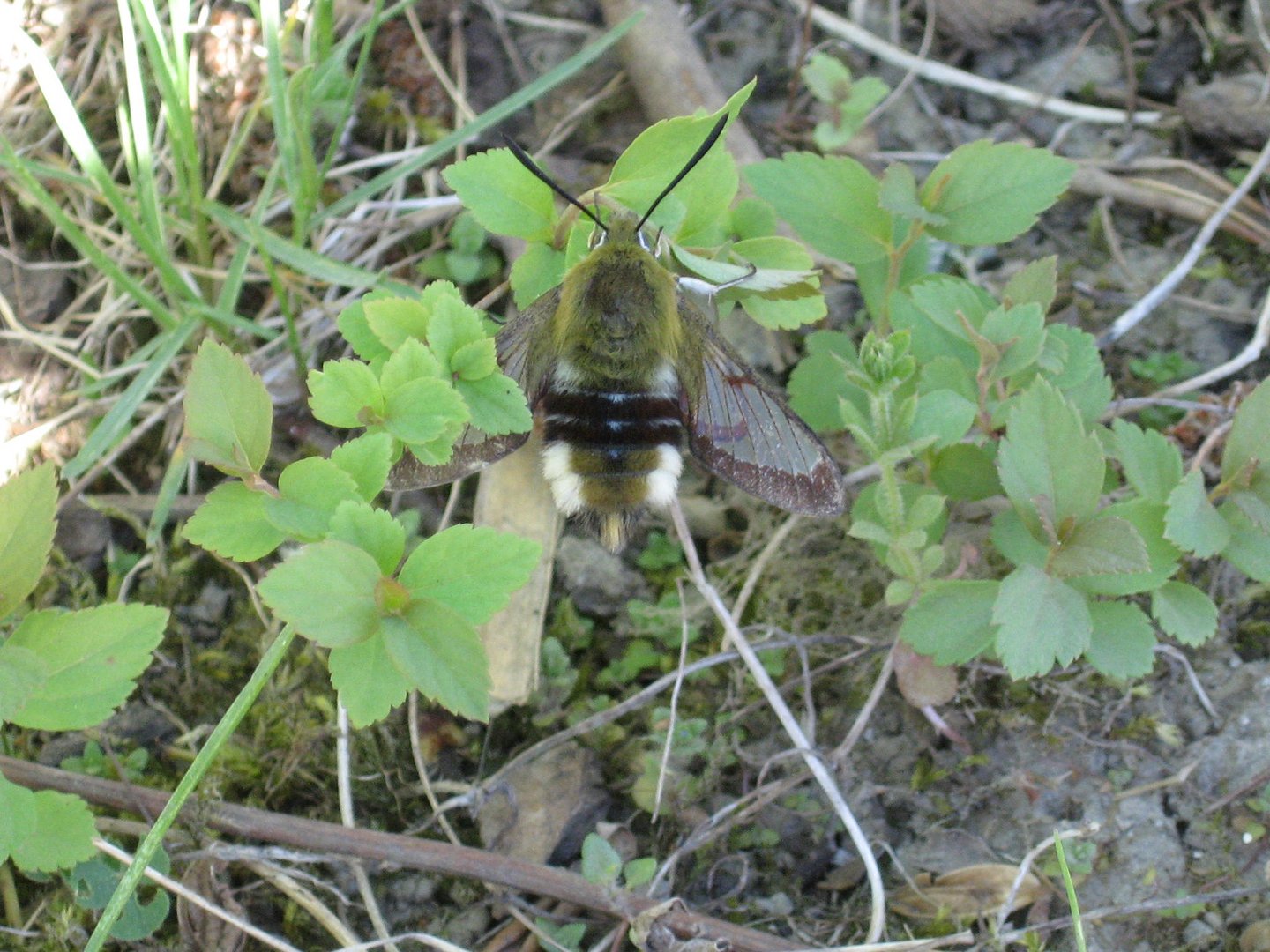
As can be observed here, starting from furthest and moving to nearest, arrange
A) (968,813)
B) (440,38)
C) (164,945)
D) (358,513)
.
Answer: (440,38) → (968,813) → (164,945) → (358,513)

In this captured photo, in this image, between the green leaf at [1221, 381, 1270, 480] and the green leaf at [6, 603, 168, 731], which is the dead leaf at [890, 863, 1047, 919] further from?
the green leaf at [6, 603, 168, 731]

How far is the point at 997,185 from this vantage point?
2.28m

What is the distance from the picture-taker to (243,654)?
2510 millimetres

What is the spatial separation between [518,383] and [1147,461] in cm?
128

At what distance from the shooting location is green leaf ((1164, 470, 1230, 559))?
6.66 feet

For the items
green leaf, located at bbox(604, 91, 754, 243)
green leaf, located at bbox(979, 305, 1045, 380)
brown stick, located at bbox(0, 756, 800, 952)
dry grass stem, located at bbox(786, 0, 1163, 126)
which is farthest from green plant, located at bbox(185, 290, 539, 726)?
dry grass stem, located at bbox(786, 0, 1163, 126)

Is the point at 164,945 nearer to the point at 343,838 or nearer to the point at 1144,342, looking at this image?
the point at 343,838

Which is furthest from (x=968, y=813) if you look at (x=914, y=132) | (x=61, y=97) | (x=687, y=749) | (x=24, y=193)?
(x=24, y=193)

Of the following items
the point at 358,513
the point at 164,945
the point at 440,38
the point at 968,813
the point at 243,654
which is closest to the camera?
the point at 358,513

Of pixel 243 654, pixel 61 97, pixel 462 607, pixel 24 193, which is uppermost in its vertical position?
pixel 61 97

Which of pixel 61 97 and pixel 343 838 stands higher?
pixel 61 97

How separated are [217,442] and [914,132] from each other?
7.52 feet

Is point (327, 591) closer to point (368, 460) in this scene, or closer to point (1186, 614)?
point (368, 460)

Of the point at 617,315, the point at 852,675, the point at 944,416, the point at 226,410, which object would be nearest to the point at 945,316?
the point at 944,416
